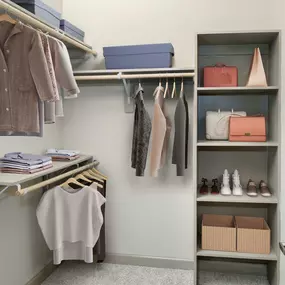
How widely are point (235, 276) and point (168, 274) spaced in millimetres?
571

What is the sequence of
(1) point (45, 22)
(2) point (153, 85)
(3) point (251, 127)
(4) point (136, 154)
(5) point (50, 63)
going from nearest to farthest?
1. (5) point (50, 63)
2. (1) point (45, 22)
3. (3) point (251, 127)
4. (4) point (136, 154)
5. (2) point (153, 85)

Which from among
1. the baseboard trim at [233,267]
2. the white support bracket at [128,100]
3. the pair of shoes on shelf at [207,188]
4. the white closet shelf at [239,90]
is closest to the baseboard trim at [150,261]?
the baseboard trim at [233,267]

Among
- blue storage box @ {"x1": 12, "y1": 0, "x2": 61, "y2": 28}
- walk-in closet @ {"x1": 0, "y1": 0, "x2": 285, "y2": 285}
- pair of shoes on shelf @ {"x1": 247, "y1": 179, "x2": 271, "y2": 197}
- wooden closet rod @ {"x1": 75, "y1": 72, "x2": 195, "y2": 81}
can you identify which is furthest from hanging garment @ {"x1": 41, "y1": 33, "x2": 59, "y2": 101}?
pair of shoes on shelf @ {"x1": 247, "y1": 179, "x2": 271, "y2": 197}

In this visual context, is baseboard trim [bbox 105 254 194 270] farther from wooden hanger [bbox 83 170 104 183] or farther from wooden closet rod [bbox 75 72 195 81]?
wooden closet rod [bbox 75 72 195 81]

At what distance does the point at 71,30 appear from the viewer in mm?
2895

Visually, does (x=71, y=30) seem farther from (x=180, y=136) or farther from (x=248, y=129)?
(x=248, y=129)

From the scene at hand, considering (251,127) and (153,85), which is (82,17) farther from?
(251,127)

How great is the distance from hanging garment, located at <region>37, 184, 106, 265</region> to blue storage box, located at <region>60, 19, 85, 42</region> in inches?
48.9

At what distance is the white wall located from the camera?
10.1 ft

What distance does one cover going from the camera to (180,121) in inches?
111

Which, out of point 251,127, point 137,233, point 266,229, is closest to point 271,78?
point 251,127

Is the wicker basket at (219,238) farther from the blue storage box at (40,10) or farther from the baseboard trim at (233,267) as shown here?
the blue storage box at (40,10)

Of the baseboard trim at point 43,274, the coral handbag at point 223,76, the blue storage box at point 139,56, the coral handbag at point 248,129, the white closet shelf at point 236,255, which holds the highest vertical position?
the blue storage box at point 139,56

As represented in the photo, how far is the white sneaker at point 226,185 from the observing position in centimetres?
277
